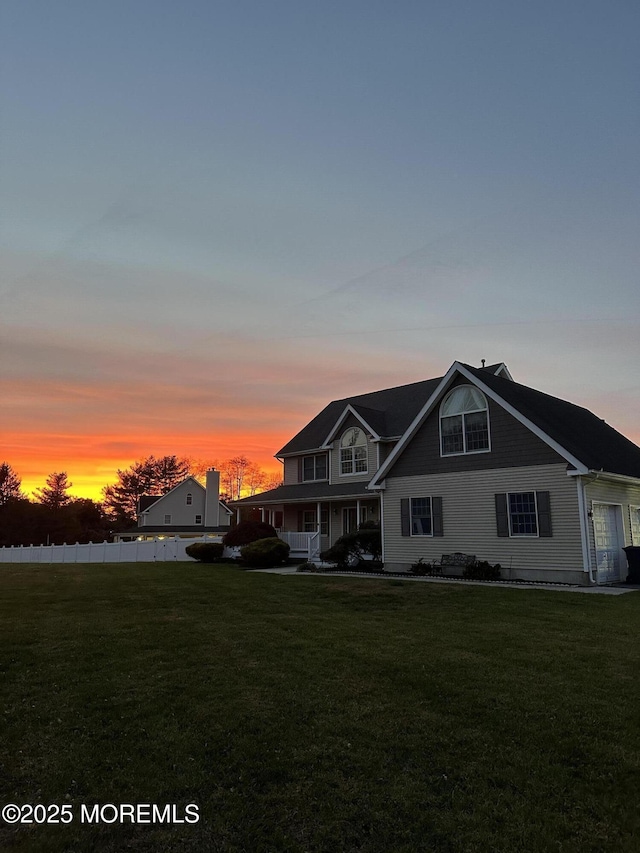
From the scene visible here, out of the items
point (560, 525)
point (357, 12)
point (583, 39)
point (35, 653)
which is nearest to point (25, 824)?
point (35, 653)

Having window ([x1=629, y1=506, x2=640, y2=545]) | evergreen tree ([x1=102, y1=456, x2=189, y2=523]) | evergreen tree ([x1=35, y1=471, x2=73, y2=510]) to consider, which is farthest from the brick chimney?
window ([x1=629, y1=506, x2=640, y2=545])

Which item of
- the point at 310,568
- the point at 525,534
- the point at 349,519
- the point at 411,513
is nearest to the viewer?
the point at 525,534

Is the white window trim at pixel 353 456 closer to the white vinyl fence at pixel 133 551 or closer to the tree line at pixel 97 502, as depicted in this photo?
the white vinyl fence at pixel 133 551

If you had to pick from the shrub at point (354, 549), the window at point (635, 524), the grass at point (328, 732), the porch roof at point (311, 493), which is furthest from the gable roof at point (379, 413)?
the grass at point (328, 732)

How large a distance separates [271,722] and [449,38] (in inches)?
627

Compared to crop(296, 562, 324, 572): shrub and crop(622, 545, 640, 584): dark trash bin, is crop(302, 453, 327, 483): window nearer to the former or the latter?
crop(296, 562, 324, 572): shrub

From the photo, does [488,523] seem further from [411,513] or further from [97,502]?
[97,502]

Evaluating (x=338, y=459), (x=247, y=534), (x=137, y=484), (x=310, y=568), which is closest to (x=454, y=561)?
(x=310, y=568)

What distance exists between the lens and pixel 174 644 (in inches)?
305

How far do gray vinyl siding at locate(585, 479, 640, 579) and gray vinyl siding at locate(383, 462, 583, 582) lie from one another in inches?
21.6

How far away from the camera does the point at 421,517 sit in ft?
64.3

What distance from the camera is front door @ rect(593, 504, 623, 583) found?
1639 cm

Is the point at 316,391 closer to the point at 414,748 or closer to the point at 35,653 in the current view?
the point at 35,653

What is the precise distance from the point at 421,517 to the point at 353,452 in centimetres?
803
